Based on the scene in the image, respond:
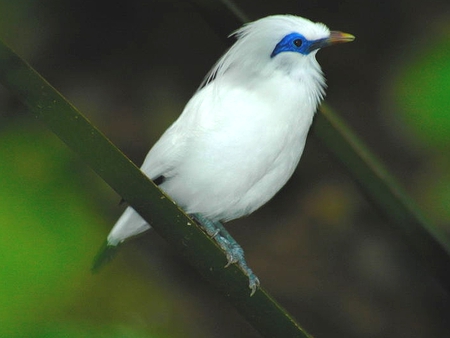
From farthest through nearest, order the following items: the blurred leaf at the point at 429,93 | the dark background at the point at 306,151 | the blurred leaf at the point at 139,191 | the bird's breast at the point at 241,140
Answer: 1. the dark background at the point at 306,151
2. the blurred leaf at the point at 429,93
3. the bird's breast at the point at 241,140
4. the blurred leaf at the point at 139,191

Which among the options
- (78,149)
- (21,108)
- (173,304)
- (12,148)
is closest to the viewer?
(78,149)

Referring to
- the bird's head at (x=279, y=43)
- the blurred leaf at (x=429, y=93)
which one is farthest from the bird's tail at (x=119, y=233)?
the blurred leaf at (x=429, y=93)

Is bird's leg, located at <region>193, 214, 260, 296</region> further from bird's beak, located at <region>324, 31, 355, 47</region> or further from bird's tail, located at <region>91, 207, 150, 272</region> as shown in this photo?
bird's beak, located at <region>324, 31, 355, 47</region>

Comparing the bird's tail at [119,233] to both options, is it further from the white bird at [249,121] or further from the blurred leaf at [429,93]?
the blurred leaf at [429,93]

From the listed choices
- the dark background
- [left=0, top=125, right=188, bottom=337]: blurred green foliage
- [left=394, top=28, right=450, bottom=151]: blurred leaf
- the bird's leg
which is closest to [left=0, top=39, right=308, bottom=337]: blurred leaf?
[left=0, top=125, right=188, bottom=337]: blurred green foliage

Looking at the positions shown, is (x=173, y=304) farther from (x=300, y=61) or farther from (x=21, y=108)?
(x=300, y=61)

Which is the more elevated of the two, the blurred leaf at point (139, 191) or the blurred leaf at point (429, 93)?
the blurred leaf at point (139, 191)

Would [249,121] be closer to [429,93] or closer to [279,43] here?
[279,43]

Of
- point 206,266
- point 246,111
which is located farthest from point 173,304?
point 206,266
